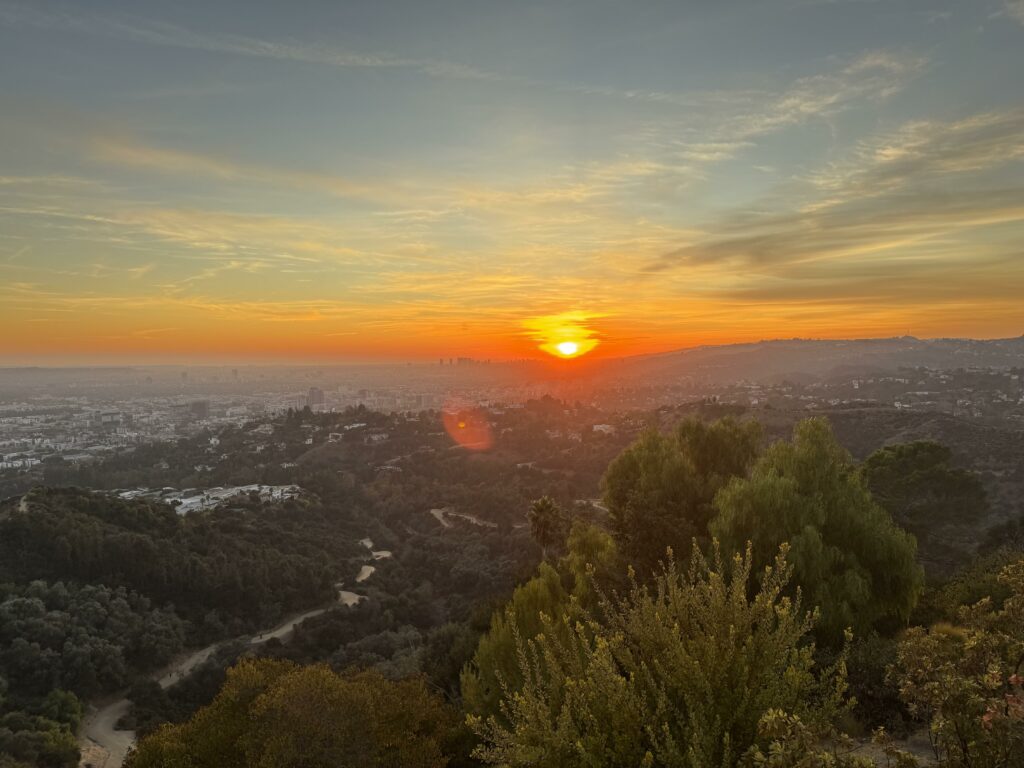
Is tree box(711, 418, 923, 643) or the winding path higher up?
tree box(711, 418, 923, 643)

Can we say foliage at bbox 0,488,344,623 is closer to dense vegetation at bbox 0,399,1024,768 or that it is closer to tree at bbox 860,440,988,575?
dense vegetation at bbox 0,399,1024,768

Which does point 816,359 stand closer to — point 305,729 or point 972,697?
point 305,729

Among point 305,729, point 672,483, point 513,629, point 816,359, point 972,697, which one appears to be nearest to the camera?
point 972,697

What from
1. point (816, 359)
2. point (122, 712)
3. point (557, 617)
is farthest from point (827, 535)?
point (816, 359)

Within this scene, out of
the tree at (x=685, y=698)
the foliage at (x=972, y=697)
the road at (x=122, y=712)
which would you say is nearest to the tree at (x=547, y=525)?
the road at (x=122, y=712)

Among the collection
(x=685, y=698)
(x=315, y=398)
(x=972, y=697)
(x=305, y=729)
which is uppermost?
(x=972, y=697)

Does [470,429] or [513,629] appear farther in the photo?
[470,429]

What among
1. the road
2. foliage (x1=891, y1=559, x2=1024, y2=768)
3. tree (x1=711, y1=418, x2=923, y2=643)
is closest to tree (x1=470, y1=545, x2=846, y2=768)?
foliage (x1=891, y1=559, x2=1024, y2=768)
